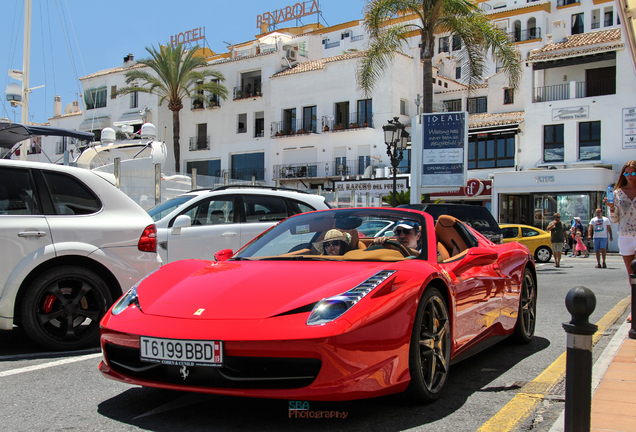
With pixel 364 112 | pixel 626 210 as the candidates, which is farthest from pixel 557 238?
pixel 364 112

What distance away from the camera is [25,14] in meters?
20.3

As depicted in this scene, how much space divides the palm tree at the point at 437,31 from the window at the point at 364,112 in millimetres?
20628

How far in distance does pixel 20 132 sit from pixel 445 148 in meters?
13.9

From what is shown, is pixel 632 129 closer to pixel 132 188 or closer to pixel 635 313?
pixel 132 188

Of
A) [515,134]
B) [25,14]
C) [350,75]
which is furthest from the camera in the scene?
[350,75]

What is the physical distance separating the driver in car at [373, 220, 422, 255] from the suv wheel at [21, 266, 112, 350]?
2607 millimetres

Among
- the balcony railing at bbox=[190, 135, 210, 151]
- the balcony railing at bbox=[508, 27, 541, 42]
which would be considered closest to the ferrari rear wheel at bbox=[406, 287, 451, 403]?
the balcony railing at bbox=[190, 135, 210, 151]

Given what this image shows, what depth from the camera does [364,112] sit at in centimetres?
4134

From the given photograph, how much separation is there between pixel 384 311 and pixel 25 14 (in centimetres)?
2116

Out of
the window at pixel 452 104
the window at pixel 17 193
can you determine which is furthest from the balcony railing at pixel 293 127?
the window at pixel 17 193

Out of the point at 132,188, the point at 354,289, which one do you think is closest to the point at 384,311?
the point at 354,289

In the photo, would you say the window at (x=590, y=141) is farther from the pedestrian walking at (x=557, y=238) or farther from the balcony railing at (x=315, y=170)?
the pedestrian walking at (x=557, y=238)

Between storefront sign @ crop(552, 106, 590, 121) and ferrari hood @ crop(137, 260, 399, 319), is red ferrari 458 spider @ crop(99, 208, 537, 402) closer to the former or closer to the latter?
ferrari hood @ crop(137, 260, 399, 319)

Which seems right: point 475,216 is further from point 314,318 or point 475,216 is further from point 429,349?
point 314,318
